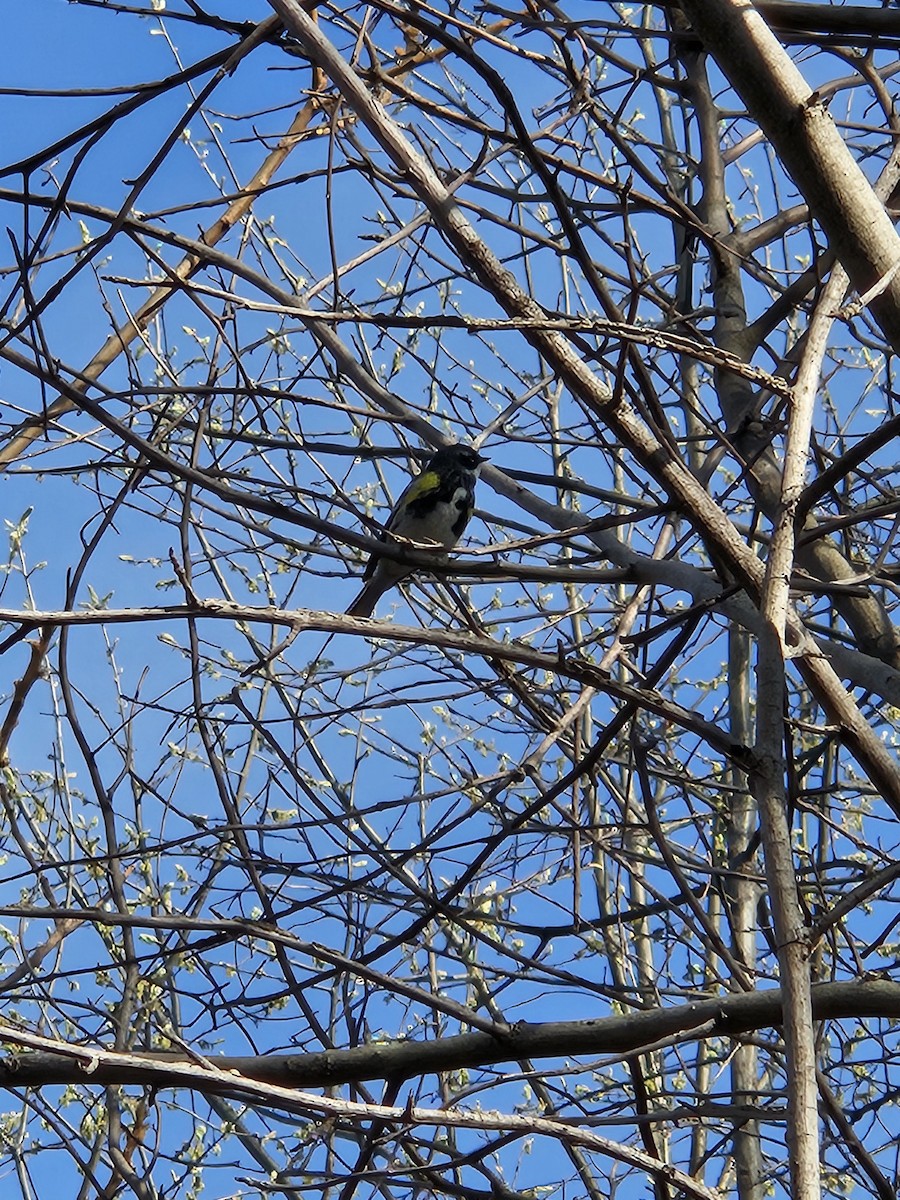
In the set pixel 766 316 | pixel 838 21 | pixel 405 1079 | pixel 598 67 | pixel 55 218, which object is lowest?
pixel 405 1079

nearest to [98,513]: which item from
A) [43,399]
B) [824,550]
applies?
[43,399]

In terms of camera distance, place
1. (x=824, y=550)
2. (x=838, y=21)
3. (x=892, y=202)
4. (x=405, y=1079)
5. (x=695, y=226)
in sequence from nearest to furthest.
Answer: (x=838, y=21) < (x=405, y=1079) < (x=695, y=226) < (x=892, y=202) < (x=824, y=550)

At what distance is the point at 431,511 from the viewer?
657 centimetres

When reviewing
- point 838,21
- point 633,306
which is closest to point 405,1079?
point 633,306

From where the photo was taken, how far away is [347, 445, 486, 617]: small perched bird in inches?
241

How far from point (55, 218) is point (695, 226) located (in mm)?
1513

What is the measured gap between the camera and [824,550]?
13.1 feet

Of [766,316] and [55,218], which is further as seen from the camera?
[766,316]

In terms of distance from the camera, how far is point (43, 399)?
340cm

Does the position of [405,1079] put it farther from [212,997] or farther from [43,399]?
[43,399]

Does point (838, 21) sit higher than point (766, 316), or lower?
lower

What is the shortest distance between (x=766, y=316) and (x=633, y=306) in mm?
1822

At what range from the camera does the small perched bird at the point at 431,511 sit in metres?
6.12

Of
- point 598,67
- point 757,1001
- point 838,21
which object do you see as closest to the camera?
point 838,21
